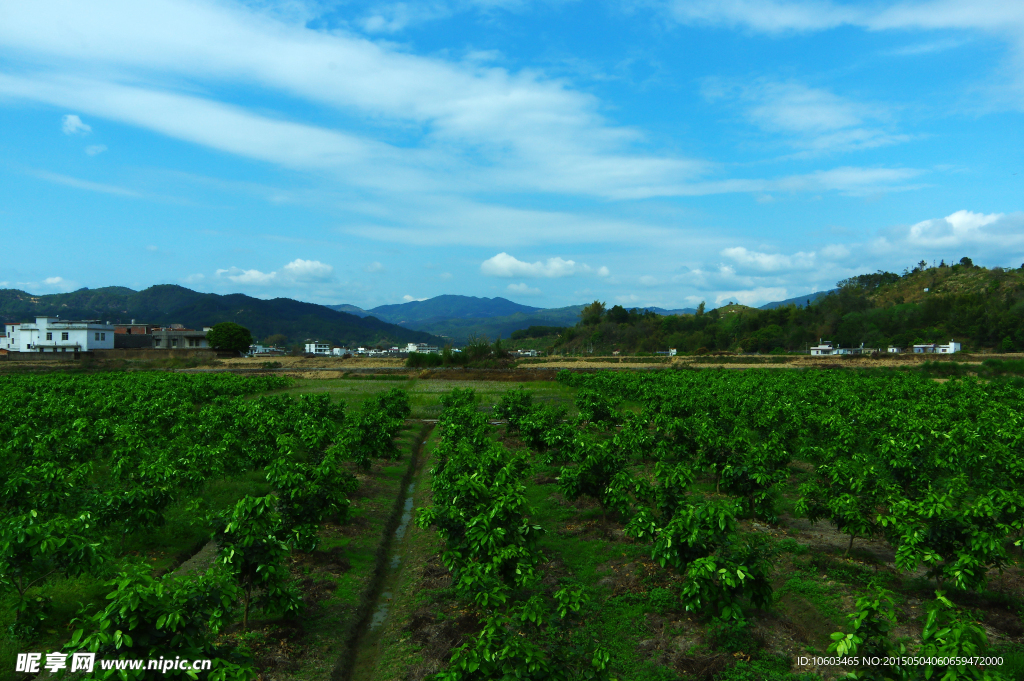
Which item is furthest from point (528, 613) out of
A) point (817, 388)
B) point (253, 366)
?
point (253, 366)

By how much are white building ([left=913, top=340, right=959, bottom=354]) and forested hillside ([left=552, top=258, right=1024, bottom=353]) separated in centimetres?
710

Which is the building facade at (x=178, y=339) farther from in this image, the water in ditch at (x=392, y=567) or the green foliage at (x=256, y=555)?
the green foliage at (x=256, y=555)

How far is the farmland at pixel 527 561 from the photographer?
741 centimetres

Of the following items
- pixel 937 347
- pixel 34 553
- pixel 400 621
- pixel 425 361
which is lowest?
pixel 400 621

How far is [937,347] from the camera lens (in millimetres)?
109188

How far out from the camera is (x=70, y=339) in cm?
9756

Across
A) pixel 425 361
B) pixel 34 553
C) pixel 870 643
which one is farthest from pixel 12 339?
pixel 870 643

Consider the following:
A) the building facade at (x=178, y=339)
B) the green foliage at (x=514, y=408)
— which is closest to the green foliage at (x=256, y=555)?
the green foliage at (x=514, y=408)

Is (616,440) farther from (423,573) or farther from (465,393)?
(465,393)

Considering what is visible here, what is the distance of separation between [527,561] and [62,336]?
4802 inches

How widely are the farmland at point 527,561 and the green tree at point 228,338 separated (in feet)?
312

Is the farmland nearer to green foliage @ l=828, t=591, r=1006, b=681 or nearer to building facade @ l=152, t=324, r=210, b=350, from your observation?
green foliage @ l=828, t=591, r=1006, b=681

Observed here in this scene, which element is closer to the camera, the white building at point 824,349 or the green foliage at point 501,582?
the green foliage at point 501,582

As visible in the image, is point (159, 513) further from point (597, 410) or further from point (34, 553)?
point (597, 410)
